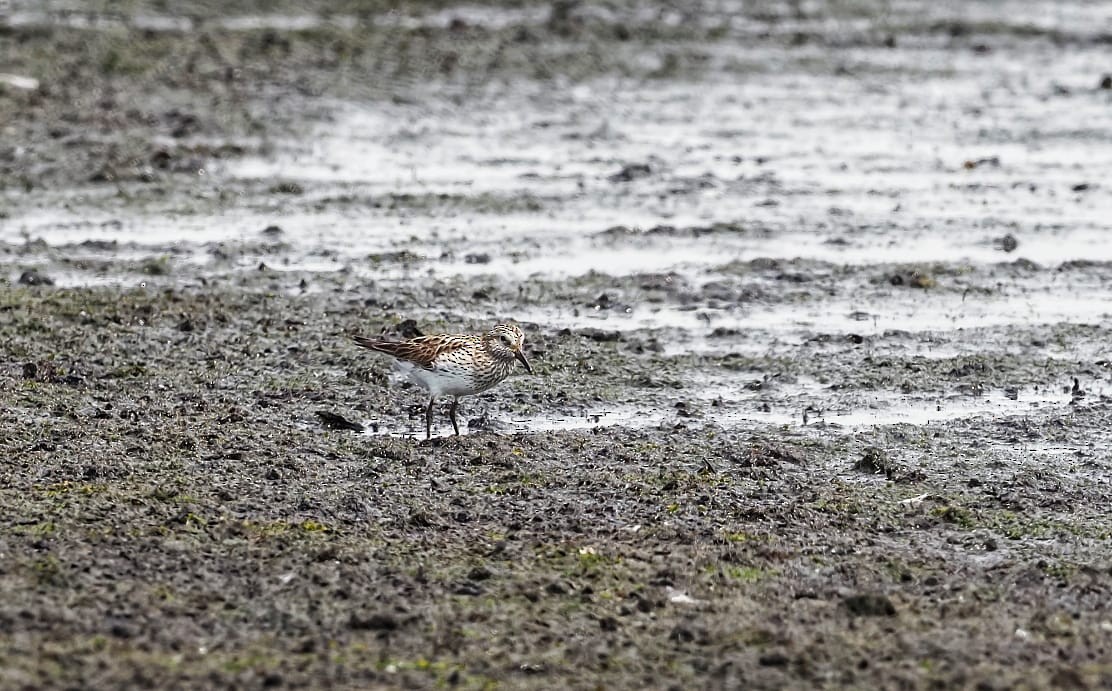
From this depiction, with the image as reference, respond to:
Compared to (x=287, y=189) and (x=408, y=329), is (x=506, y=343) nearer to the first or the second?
(x=408, y=329)

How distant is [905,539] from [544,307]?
18.1 ft

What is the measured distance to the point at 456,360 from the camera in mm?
11383

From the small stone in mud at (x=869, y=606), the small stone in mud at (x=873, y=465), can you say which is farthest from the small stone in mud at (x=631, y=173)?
the small stone in mud at (x=869, y=606)

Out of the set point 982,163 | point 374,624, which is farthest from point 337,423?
point 982,163

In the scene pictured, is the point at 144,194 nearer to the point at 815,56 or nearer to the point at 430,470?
the point at 430,470

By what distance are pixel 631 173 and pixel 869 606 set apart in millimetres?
11200

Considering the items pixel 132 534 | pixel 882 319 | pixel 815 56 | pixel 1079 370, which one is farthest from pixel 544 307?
pixel 815 56

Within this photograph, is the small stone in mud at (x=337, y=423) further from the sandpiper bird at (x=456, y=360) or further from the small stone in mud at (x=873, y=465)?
the small stone in mud at (x=873, y=465)

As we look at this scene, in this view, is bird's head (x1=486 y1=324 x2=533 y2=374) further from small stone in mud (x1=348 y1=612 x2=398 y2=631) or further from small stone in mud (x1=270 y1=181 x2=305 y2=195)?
small stone in mud (x1=270 y1=181 x2=305 y2=195)

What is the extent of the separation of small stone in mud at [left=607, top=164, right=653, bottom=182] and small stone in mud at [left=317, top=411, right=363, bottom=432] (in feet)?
25.9

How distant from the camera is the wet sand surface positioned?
812 cm

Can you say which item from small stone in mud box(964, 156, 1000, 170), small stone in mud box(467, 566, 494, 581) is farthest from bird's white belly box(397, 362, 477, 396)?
small stone in mud box(964, 156, 1000, 170)

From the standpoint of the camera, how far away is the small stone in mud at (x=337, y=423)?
37.8 feet

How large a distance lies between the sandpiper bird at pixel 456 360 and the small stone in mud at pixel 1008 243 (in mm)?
6211
